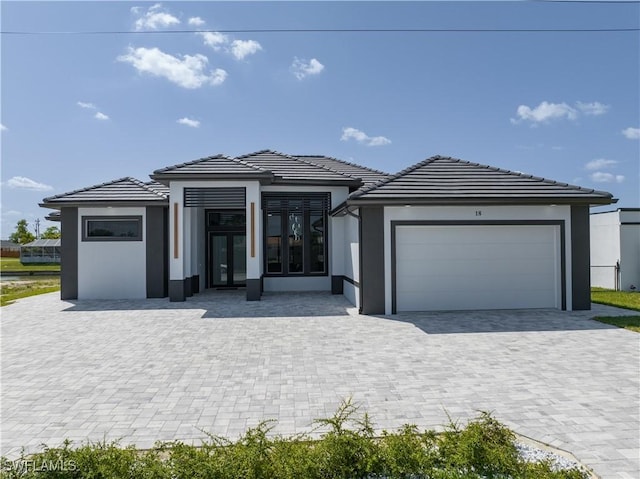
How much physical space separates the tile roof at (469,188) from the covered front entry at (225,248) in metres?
7.19

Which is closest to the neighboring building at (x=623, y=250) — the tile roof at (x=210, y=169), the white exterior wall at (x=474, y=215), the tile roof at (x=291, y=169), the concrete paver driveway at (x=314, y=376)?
the white exterior wall at (x=474, y=215)

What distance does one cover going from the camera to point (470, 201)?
939 centimetres

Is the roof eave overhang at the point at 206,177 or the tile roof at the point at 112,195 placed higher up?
the roof eave overhang at the point at 206,177

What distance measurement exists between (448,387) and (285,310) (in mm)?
6062

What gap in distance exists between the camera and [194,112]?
13.2 meters

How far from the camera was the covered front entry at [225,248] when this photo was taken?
15.0 m

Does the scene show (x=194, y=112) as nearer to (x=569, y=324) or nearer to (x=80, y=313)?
(x=80, y=313)

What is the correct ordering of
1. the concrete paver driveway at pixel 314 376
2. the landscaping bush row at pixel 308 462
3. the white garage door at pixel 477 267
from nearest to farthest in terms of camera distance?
the landscaping bush row at pixel 308 462
the concrete paver driveway at pixel 314 376
the white garage door at pixel 477 267

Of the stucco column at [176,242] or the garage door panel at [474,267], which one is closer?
the garage door panel at [474,267]

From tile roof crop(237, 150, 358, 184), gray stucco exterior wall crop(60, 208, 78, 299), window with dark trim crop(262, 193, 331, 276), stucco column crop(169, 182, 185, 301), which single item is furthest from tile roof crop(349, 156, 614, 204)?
gray stucco exterior wall crop(60, 208, 78, 299)

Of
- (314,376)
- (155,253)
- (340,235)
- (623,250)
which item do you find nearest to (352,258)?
(340,235)

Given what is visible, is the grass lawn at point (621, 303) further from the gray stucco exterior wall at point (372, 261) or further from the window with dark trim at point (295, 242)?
the window with dark trim at point (295, 242)

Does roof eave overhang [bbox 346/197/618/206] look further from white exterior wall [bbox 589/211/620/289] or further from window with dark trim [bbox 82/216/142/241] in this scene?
window with dark trim [bbox 82/216/142/241]

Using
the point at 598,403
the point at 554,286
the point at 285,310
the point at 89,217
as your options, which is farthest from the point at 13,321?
the point at 554,286
